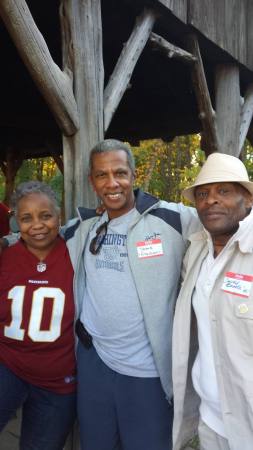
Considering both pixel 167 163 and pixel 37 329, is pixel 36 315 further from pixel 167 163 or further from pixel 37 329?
pixel 167 163

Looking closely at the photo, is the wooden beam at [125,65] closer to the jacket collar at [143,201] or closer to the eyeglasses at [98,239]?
the jacket collar at [143,201]

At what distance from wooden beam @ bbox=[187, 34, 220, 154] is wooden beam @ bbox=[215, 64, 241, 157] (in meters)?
0.09

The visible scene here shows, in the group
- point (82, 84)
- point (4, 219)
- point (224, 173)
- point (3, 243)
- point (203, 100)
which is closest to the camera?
point (224, 173)

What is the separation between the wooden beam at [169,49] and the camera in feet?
11.0

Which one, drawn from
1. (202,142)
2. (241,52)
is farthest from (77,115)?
(241,52)

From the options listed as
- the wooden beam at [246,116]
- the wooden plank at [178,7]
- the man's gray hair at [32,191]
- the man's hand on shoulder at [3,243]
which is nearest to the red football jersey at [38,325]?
the man's hand on shoulder at [3,243]

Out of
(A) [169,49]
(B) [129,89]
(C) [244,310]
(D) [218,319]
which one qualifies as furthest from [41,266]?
(B) [129,89]

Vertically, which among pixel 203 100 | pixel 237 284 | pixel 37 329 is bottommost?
pixel 37 329

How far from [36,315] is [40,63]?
1317 mm

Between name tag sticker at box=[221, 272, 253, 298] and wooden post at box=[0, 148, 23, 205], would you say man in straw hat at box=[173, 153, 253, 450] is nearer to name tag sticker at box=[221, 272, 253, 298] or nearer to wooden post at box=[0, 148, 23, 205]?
name tag sticker at box=[221, 272, 253, 298]

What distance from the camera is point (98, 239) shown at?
2188mm

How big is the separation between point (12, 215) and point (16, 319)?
0.67 metres

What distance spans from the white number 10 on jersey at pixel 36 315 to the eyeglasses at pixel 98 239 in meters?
0.29

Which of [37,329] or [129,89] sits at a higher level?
[129,89]
